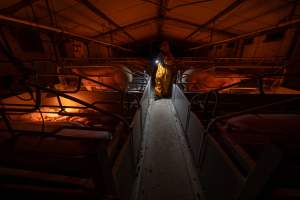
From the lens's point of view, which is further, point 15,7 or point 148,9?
point 148,9

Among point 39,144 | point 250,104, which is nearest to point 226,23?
point 250,104

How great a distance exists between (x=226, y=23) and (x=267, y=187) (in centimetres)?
719

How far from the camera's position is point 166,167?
3041 millimetres

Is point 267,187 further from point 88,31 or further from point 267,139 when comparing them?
point 88,31

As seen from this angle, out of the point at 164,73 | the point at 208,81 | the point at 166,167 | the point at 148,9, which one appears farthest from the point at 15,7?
the point at 164,73

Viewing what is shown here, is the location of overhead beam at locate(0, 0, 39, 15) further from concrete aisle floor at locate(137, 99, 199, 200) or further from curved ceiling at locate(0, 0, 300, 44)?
concrete aisle floor at locate(137, 99, 199, 200)

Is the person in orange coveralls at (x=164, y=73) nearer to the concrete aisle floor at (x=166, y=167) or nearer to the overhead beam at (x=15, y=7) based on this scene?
the concrete aisle floor at (x=166, y=167)

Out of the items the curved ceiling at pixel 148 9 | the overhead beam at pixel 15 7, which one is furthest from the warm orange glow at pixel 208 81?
the overhead beam at pixel 15 7

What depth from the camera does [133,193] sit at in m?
2.38

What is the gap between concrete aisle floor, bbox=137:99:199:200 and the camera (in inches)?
97.6

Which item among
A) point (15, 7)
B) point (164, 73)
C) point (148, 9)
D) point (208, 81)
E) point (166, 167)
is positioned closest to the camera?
point (166, 167)

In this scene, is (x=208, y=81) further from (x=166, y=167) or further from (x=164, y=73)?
(x=166, y=167)

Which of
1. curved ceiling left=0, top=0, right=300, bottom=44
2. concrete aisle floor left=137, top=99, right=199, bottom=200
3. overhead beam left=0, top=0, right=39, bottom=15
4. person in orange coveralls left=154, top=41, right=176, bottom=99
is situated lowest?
concrete aisle floor left=137, top=99, right=199, bottom=200

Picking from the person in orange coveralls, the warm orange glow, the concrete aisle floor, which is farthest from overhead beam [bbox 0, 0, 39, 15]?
the person in orange coveralls
